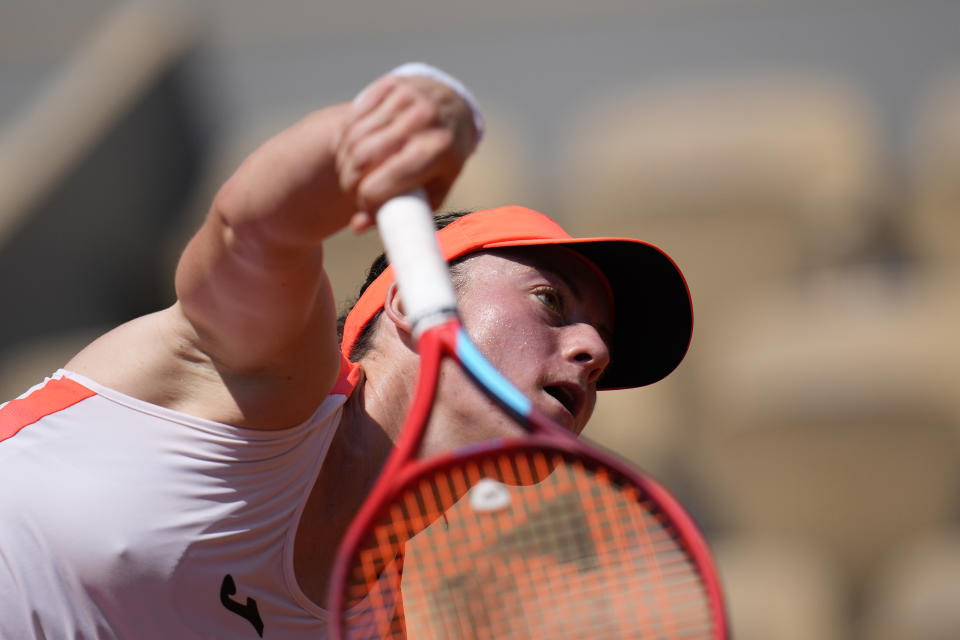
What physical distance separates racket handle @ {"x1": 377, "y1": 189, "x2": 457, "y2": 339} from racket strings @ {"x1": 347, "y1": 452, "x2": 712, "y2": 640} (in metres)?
0.12

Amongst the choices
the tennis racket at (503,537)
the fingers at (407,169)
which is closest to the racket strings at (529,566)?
the tennis racket at (503,537)

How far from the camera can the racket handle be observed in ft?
2.53

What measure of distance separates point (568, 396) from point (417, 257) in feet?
1.83

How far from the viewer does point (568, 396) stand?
51.2 inches

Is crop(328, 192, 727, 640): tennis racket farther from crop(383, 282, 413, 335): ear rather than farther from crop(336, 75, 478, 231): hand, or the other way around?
crop(383, 282, 413, 335): ear

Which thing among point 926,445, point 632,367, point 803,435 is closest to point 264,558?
point 632,367

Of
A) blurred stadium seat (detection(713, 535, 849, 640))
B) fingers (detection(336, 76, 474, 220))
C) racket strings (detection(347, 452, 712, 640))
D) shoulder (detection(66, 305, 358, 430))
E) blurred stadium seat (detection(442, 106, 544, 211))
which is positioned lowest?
blurred stadium seat (detection(713, 535, 849, 640))

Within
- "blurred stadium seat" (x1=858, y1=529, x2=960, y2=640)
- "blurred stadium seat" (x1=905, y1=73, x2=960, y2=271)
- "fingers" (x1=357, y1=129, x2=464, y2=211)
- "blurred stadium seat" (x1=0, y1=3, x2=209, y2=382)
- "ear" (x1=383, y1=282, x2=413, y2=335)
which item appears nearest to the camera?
"fingers" (x1=357, y1=129, x2=464, y2=211)

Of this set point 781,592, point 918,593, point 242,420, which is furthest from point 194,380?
point 918,593

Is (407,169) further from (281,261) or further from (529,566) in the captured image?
(529,566)

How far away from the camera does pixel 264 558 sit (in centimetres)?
104

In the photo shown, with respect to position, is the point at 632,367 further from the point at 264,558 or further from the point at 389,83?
the point at 389,83

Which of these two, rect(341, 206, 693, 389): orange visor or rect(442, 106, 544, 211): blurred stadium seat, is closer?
rect(341, 206, 693, 389): orange visor

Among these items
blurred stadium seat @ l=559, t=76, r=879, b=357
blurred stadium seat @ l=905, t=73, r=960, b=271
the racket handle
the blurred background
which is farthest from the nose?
blurred stadium seat @ l=905, t=73, r=960, b=271
